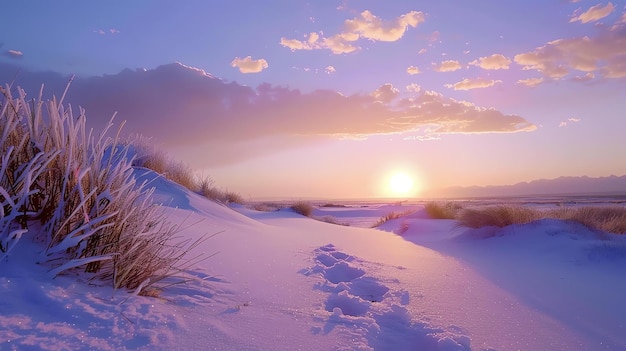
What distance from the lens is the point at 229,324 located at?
191cm

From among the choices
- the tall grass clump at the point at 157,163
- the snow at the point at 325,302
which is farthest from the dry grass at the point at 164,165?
the snow at the point at 325,302

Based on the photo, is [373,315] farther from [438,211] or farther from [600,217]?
[438,211]

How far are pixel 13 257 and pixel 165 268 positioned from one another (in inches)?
30.4

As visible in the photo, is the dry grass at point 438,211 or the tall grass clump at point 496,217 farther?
the dry grass at point 438,211

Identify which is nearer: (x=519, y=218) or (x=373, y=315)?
(x=373, y=315)

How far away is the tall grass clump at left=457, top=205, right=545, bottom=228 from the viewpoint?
7.09m

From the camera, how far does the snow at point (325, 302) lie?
1560 millimetres

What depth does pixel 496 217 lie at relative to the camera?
23.4 ft

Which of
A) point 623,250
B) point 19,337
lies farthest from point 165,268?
point 623,250

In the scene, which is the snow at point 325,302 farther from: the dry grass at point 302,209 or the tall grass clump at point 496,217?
the dry grass at point 302,209

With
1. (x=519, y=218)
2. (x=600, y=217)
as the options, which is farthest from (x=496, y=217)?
(x=600, y=217)

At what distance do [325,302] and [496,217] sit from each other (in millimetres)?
5446

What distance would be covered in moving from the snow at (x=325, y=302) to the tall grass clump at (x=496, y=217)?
1757 mm

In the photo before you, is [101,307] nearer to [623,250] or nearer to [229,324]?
[229,324]
